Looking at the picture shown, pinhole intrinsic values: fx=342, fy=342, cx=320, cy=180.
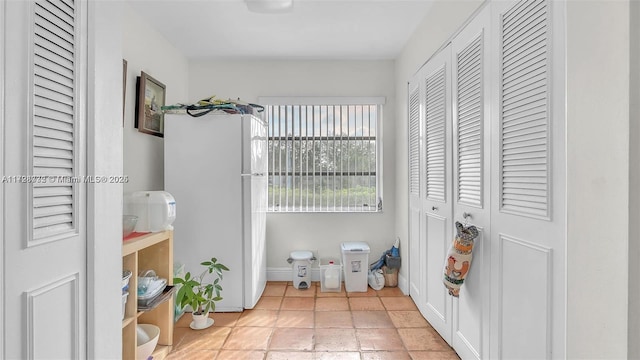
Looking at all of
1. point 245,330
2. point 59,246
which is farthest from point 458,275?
point 59,246

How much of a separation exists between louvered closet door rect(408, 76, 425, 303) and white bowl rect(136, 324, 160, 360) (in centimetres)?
195

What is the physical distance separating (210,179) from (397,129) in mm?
1954

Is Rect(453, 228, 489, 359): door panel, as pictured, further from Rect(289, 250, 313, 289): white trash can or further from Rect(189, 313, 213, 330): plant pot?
Rect(189, 313, 213, 330): plant pot

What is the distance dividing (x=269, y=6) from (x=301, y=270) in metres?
2.40

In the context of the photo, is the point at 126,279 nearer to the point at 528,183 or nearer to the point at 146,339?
the point at 146,339

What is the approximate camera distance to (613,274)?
930 millimetres

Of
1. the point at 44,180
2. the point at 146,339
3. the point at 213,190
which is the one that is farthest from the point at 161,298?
the point at 44,180

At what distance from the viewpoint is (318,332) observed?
2.50 m

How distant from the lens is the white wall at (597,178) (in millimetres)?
899

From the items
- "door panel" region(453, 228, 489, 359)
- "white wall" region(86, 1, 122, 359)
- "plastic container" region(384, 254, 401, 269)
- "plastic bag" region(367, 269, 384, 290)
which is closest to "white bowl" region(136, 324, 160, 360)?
"white wall" region(86, 1, 122, 359)

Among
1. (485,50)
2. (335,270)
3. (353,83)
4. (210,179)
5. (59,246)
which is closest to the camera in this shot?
(59,246)

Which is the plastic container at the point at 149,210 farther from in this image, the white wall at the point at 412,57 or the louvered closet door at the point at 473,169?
the white wall at the point at 412,57

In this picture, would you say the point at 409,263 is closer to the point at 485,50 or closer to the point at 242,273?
the point at 242,273

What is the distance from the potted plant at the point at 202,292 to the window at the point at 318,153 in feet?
3.52
